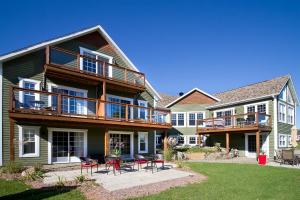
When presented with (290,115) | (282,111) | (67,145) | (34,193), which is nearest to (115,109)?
(67,145)

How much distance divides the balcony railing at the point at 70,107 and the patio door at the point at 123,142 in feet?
5.57

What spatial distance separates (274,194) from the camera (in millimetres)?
9445

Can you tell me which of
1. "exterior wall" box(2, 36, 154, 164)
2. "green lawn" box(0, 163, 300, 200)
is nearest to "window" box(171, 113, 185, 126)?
"exterior wall" box(2, 36, 154, 164)

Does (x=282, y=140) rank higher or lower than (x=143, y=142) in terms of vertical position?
lower

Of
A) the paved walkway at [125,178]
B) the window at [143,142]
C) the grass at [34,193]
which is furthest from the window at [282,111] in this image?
the grass at [34,193]

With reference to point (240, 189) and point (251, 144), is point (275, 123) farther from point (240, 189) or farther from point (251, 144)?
point (240, 189)

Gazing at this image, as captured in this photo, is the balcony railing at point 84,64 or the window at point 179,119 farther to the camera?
the window at point 179,119

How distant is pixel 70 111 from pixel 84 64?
3.92 m

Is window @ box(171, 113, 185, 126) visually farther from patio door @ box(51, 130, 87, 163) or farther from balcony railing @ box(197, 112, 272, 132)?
patio door @ box(51, 130, 87, 163)

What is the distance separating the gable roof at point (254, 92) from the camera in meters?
25.0

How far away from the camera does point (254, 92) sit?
2733cm

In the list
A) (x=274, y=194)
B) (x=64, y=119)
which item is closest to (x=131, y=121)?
(x=64, y=119)

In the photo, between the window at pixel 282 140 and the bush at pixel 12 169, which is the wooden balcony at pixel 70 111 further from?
the window at pixel 282 140

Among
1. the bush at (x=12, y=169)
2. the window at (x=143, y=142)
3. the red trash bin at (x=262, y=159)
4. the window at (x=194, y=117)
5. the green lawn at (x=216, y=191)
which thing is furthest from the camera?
the window at (x=194, y=117)
